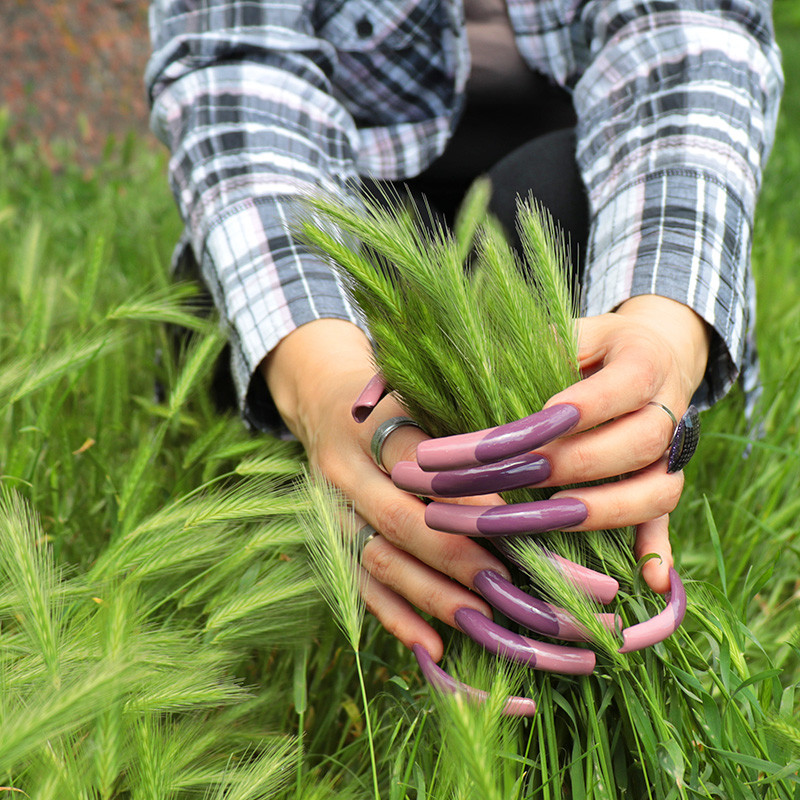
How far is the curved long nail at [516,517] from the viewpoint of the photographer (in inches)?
21.8

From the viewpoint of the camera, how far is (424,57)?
1.15m

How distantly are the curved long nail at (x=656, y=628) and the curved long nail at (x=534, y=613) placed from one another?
0.04 feet

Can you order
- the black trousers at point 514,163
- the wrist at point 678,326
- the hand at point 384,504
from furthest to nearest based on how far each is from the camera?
1. the black trousers at point 514,163
2. the wrist at point 678,326
3. the hand at point 384,504

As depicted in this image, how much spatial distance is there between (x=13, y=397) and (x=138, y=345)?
67 cm

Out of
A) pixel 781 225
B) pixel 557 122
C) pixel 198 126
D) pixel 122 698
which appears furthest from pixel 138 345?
pixel 781 225

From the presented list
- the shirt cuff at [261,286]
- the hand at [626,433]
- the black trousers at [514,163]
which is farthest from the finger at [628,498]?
the black trousers at [514,163]

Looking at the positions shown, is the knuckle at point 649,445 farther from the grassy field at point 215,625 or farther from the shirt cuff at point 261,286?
the shirt cuff at point 261,286

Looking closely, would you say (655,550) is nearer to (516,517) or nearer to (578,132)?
(516,517)

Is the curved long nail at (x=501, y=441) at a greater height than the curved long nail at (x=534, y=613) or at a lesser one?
greater

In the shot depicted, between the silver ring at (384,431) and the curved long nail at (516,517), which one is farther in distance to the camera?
the silver ring at (384,431)

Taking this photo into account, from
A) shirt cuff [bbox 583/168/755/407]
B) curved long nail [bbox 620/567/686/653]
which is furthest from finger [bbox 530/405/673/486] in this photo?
shirt cuff [bbox 583/168/755/407]

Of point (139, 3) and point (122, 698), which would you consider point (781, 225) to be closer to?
point (122, 698)

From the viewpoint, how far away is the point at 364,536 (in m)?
0.69

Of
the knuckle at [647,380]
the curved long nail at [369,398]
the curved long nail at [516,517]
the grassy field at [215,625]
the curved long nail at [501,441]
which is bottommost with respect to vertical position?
the grassy field at [215,625]
